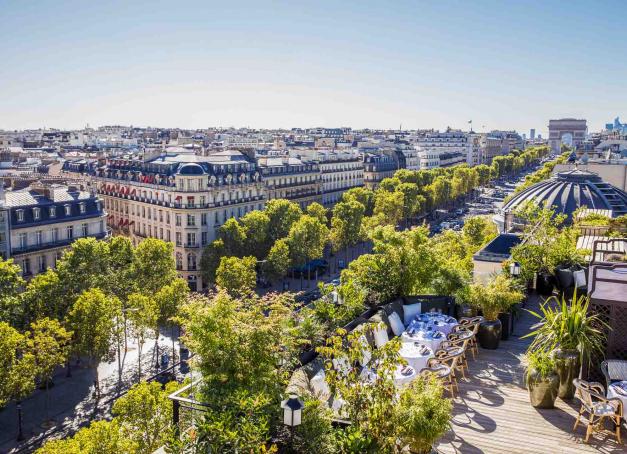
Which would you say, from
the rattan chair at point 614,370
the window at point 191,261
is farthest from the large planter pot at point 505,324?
the window at point 191,261

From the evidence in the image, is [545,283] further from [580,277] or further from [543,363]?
[543,363]

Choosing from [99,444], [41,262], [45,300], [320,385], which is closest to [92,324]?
[45,300]

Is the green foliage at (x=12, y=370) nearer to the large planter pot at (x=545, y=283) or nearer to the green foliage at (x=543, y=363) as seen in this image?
the large planter pot at (x=545, y=283)

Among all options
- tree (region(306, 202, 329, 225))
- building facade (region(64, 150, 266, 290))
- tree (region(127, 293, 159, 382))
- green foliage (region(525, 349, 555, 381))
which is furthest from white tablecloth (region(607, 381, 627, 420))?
tree (region(306, 202, 329, 225))

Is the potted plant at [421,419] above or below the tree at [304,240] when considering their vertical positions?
above

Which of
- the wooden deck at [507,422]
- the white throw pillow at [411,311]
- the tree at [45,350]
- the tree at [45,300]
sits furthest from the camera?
the tree at [45,300]

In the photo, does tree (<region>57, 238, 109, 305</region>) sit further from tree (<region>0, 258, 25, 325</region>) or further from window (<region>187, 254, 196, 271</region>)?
window (<region>187, 254, 196, 271</region>)
